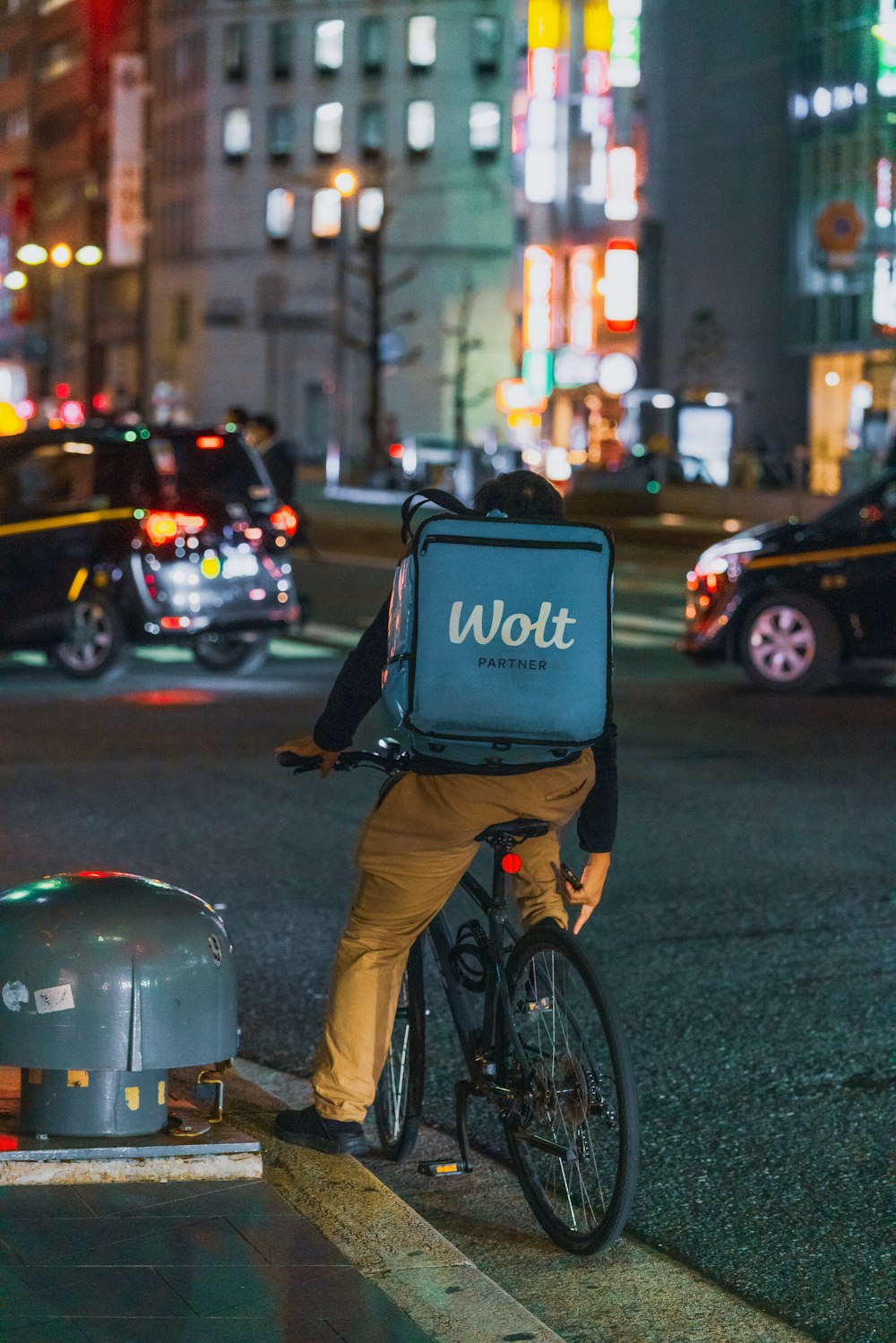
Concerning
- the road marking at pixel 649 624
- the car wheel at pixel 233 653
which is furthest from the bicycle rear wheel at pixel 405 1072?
the road marking at pixel 649 624

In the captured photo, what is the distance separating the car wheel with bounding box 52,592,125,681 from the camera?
15594 mm

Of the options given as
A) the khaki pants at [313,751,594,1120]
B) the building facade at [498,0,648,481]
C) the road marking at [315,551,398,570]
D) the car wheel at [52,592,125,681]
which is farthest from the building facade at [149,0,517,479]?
the khaki pants at [313,751,594,1120]

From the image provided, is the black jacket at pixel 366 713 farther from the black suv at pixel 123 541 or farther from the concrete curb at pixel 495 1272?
the black suv at pixel 123 541

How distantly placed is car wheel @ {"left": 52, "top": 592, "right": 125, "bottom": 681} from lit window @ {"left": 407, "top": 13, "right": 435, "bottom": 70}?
7792cm

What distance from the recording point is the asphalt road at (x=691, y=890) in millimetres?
4957

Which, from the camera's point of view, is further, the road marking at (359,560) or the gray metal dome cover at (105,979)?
the road marking at (359,560)

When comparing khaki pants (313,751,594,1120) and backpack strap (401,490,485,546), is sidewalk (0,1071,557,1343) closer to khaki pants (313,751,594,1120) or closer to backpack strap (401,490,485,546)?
khaki pants (313,751,594,1120)

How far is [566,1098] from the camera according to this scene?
4547 mm

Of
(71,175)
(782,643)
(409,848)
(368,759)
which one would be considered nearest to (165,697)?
(782,643)

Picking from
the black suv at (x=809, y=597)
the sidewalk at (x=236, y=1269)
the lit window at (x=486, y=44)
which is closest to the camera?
the sidewalk at (x=236, y=1269)

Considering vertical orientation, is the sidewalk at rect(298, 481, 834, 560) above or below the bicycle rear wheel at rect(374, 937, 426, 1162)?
below

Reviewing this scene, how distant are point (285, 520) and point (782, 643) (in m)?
3.93

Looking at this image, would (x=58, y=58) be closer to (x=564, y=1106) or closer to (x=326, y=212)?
(x=326, y=212)

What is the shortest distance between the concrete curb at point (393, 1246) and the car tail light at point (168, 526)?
1039cm
